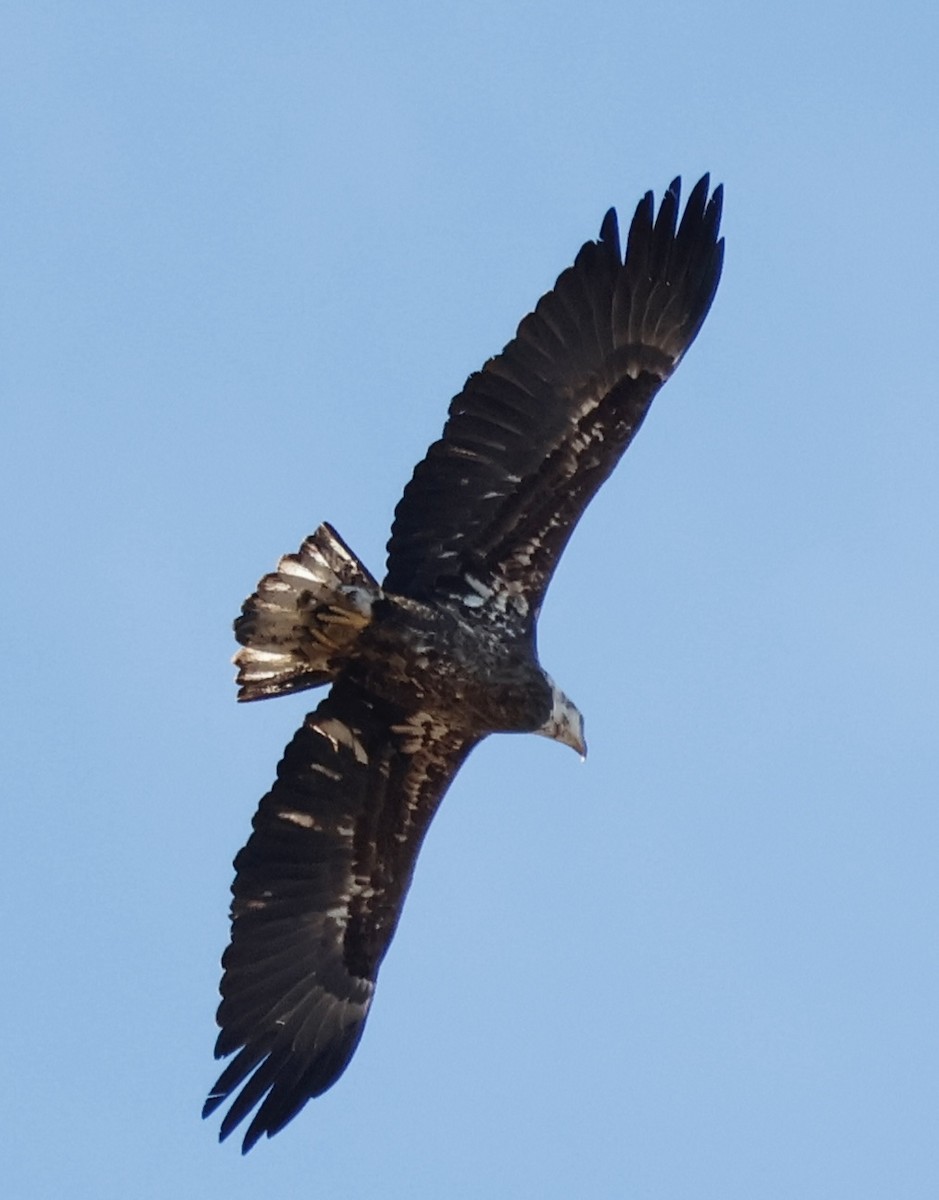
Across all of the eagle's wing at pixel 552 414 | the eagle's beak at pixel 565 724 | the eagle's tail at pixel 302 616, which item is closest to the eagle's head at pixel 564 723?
the eagle's beak at pixel 565 724

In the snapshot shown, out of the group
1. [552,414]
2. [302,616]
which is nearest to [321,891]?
[302,616]

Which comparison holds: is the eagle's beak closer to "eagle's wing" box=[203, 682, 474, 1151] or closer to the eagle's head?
the eagle's head

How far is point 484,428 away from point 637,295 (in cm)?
110

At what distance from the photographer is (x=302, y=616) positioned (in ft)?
36.7

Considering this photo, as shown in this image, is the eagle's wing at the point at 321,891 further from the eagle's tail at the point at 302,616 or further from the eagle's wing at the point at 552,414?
the eagle's wing at the point at 552,414

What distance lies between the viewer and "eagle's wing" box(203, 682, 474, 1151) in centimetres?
1145

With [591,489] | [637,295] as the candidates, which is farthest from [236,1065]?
[637,295]

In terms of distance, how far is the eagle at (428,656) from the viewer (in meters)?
11.4

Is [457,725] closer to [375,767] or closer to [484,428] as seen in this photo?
[375,767]

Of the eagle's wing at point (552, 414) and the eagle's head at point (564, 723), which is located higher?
the eagle's wing at point (552, 414)

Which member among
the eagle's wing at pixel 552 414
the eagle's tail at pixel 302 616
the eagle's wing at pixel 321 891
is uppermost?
the eagle's wing at pixel 552 414

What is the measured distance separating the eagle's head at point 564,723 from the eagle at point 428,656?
0.01m

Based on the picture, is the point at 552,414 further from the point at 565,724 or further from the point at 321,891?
the point at 321,891

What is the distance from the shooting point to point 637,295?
1207cm
